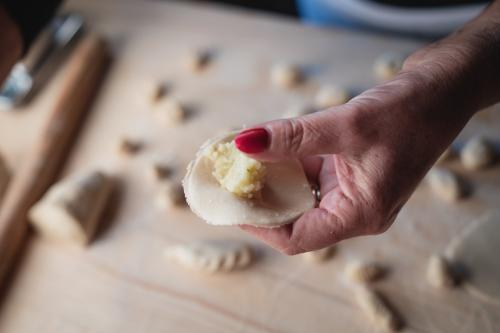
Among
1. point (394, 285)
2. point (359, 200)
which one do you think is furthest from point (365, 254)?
point (359, 200)

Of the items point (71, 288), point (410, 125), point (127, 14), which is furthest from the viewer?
point (127, 14)

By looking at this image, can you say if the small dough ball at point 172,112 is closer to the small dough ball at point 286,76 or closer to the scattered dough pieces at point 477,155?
the small dough ball at point 286,76

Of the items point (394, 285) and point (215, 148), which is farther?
point (394, 285)

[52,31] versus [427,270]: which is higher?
[52,31]

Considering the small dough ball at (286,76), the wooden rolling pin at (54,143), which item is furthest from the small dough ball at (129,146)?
the small dough ball at (286,76)

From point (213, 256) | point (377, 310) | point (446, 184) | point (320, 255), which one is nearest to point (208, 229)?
point (213, 256)

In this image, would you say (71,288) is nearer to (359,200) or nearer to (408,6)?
(359,200)

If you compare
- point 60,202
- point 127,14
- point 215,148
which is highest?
point 215,148
